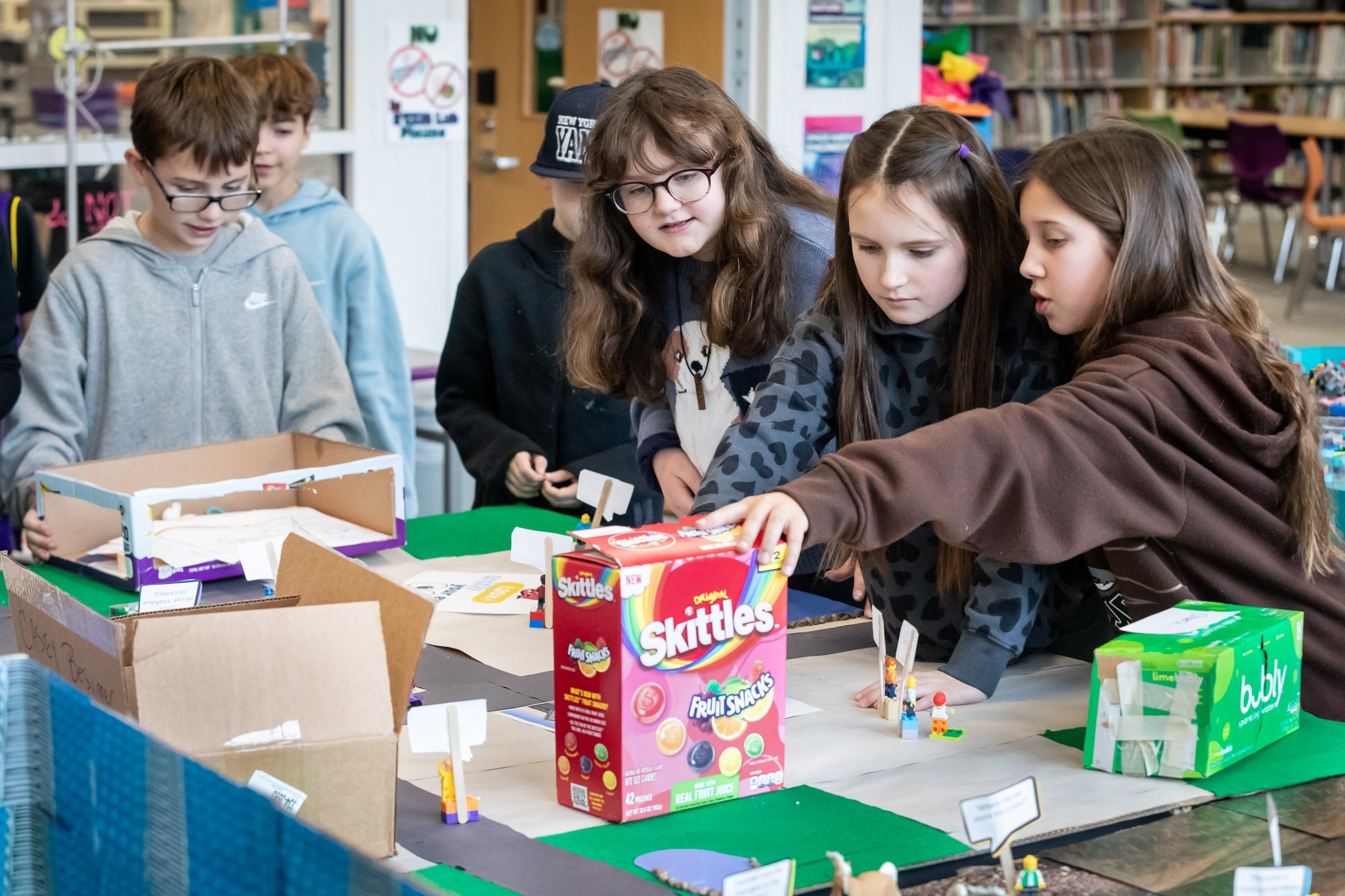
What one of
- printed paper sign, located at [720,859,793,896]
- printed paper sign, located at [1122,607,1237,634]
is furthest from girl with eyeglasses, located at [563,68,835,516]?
printed paper sign, located at [720,859,793,896]

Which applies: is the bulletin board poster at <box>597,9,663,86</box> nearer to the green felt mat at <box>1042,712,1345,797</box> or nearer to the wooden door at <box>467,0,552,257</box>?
the wooden door at <box>467,0,552,257</box>

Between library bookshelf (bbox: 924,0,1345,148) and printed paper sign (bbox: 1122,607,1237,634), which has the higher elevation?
library bookshelf (bbox: 924,0,1345,148)

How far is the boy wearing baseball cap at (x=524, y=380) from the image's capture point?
8.33 ft

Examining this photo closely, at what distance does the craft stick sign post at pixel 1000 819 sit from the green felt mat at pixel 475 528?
3.92ft

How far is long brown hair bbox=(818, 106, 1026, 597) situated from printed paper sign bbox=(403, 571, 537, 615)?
0.50 meters

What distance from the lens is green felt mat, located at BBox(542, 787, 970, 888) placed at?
110cm

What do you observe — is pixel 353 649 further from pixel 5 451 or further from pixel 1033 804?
pixel 5 451

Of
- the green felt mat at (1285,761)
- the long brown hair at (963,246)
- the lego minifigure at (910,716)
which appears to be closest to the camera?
the green felt mat at (1285,761)

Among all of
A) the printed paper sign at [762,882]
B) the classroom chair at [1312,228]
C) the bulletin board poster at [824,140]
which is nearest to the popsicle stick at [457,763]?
the printed paper sign at [762,882]

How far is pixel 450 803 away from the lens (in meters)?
1.18

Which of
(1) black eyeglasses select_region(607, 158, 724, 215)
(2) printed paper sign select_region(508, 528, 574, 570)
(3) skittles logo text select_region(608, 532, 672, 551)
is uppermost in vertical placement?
(1) black eyeglasses select_region(607, 158, 724, 215)

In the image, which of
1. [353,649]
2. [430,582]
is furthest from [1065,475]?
[430,582]

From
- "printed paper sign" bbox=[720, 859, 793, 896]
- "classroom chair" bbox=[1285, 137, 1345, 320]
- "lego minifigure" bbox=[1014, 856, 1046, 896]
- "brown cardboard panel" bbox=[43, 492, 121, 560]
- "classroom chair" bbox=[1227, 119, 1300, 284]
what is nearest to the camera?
"printed paper sign" bbox=[720, 859, 793, 896]

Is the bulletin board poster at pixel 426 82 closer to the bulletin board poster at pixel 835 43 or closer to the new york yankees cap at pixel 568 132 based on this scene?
the bulletin board poster at pixel 835 43
